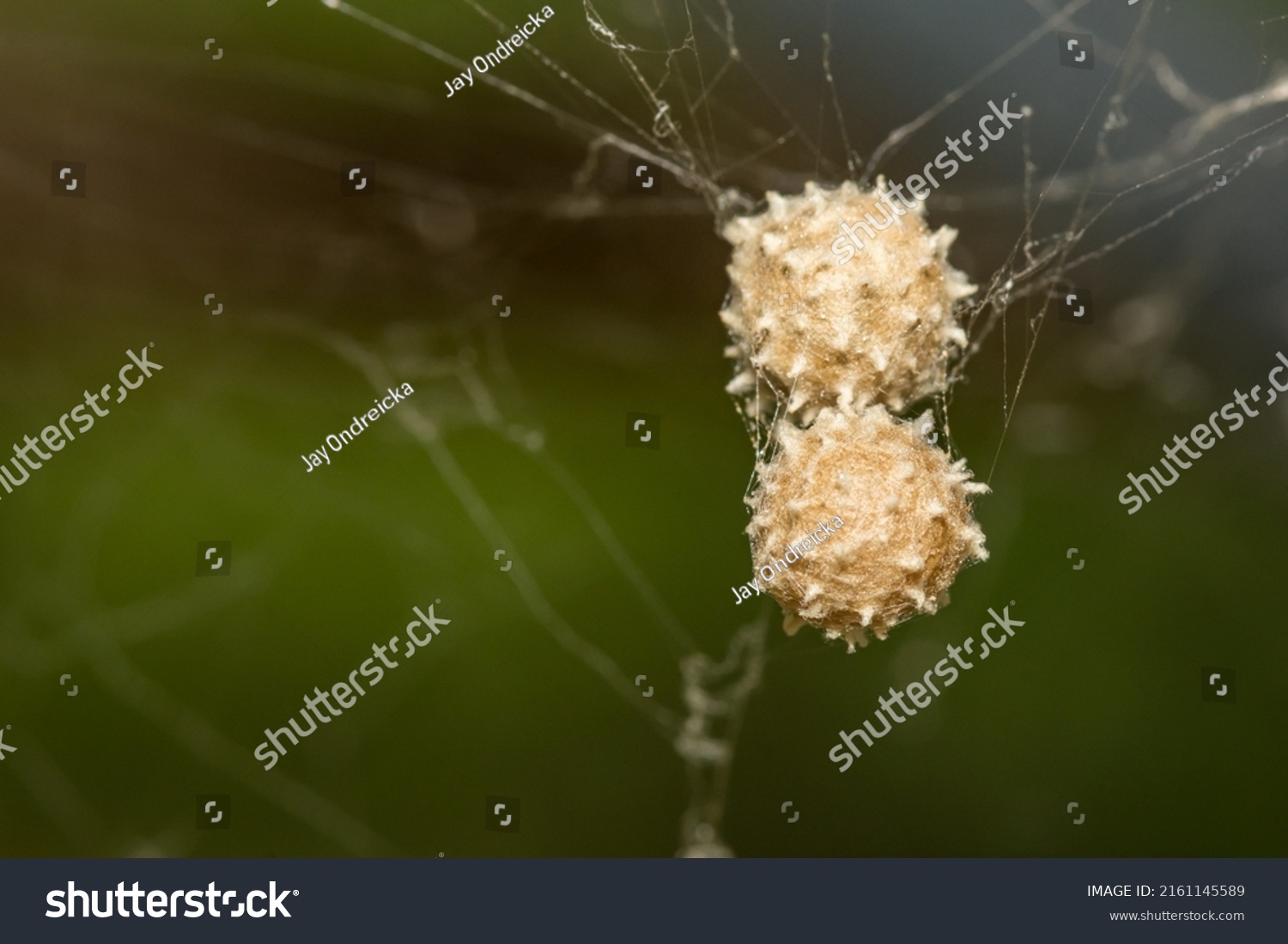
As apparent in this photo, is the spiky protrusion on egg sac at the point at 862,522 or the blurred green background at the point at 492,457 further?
the blurred green background at the point at 492,457

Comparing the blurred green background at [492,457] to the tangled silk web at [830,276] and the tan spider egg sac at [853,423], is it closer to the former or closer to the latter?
the tangled silk web at [830,276]

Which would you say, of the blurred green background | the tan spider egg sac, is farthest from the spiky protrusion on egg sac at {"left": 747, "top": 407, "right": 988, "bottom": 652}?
the blurred green background

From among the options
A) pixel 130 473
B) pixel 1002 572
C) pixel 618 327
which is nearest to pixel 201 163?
pixel 130 473

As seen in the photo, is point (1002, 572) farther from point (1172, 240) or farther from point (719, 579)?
point (1172, 240)

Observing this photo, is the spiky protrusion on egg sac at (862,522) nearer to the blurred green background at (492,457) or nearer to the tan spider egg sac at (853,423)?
the tan spider egg sac at (853,423)

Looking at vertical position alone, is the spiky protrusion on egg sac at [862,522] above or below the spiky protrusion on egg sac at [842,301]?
below

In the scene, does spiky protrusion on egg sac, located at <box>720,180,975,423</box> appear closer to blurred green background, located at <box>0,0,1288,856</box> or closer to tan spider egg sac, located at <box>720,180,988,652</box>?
tan spider egg sac, located at <box>720,180,988,652</box>

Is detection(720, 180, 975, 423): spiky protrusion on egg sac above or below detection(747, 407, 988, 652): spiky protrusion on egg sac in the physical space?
above

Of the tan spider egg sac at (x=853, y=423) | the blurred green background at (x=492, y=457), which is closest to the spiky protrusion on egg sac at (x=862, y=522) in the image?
the tan spider egg sac at (x=853, y=423)
